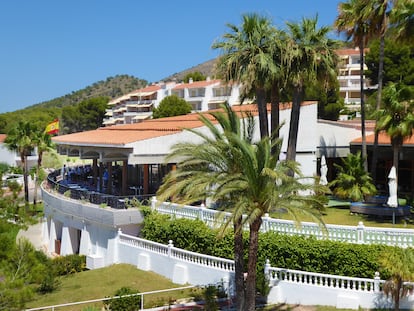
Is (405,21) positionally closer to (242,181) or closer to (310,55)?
(310,55)

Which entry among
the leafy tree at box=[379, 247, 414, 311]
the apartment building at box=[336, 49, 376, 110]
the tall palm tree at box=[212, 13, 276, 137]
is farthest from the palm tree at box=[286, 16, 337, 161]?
the apartment building at box=[336, 49, 376, 110]

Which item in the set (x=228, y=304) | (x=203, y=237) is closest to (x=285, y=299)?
(x=228, y=304)

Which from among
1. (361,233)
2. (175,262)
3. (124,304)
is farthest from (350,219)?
(124,304)

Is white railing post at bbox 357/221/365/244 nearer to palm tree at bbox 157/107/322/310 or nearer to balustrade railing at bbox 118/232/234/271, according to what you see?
palm tree at bbox 157/107/322/310

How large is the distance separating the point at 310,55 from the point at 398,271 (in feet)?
40.5

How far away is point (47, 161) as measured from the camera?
240ft

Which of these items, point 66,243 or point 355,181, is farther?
point 66,243

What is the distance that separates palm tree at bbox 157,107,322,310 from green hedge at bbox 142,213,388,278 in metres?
2.80

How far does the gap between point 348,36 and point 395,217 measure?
12.0 metres

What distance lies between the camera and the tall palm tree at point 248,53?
2250cm

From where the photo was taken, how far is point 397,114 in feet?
77.2

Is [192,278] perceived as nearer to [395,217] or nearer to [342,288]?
[342,288]

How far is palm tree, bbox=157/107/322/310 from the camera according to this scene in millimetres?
13047

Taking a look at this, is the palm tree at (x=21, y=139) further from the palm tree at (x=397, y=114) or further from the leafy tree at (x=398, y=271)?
the leafy tree at (x=398, y=271)
